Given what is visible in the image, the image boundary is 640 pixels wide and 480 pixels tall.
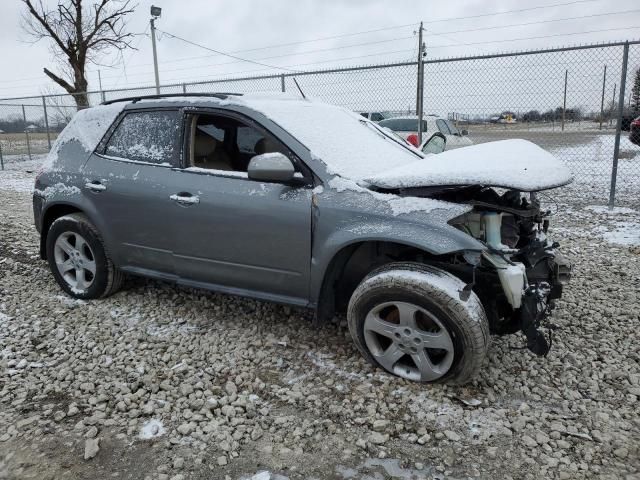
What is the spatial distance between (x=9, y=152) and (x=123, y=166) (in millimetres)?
17238

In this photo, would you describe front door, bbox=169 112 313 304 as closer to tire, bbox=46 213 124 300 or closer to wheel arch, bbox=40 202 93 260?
tire, bbox=46 213 124 300

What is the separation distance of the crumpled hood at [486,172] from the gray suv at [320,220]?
0.4 inches

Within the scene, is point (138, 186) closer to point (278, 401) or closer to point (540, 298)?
point (278, 401)

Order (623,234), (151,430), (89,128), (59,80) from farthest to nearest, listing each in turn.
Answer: (59,80)
(623,234)
(89,128)
(151,430)

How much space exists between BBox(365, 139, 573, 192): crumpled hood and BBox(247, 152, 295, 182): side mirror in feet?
1.58

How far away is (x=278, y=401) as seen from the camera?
2.76 meters

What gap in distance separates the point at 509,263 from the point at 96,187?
9.82ft

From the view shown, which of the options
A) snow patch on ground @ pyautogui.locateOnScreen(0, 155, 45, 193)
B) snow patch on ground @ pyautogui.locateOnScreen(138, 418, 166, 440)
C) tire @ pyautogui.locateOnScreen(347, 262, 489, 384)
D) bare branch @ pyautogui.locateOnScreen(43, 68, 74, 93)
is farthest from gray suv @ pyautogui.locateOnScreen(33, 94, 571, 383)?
bare branch @ pyautogui.locateOnScreen(43, 68, 74, 93)

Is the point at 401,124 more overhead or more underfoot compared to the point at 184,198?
more overhead

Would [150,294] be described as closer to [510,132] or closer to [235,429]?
[235,429]

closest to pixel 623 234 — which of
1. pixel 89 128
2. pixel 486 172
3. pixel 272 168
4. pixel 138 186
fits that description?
pixel 486 172

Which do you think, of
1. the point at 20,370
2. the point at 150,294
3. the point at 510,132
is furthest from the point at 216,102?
the point at 510,132

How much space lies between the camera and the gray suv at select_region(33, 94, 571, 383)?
106 inches

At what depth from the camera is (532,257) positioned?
9.72 ft
